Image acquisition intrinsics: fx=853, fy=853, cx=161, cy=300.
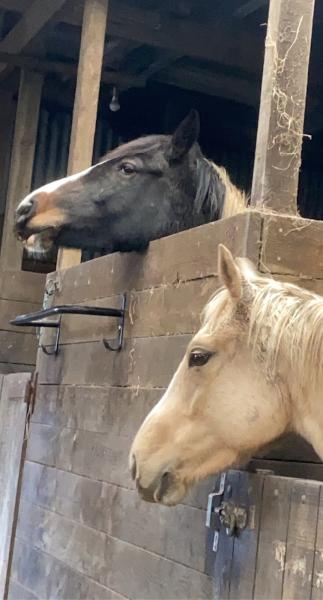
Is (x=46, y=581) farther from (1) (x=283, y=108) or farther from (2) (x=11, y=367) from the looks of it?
(1) (x=283, y=108)

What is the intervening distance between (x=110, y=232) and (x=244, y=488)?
1056 millimetres

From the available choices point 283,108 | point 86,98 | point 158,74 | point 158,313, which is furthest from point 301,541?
point 158,74

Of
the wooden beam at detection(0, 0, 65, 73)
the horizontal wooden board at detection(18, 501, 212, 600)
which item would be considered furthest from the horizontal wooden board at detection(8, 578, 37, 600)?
the wooden beam at detection(0, 0, 65, 73)

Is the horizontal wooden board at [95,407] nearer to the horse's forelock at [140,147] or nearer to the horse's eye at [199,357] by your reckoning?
the horse's eye at [199,357]

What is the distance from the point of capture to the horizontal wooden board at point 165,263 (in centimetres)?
200

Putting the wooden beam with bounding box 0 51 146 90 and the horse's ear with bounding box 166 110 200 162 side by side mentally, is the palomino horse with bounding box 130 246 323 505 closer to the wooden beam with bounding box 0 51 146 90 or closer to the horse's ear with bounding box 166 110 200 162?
the horse's ear with bounding box 166 110 200 162

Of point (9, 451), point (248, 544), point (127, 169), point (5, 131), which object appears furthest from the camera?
point (5, 131)

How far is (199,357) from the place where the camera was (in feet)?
5.71

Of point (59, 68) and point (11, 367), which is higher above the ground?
point (59, 68)

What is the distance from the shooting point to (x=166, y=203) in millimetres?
2645

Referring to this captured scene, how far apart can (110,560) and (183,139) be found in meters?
1.28

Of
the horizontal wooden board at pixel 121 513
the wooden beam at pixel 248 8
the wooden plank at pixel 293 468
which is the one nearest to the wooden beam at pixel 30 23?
the wooden beam at pixel 248 8

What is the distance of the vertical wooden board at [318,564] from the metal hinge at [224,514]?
288mm

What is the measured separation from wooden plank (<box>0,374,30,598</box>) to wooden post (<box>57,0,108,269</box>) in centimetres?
62
